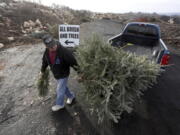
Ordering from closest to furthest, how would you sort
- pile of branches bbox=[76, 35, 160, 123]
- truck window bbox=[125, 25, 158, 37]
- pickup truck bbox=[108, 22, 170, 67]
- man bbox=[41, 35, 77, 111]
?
pile of branches bbox=[76, 35, 160, 123] < man bbox=[41, 35, 77, 111] < pickup truck bbox=[108, 22, 170, 67] < truck window bbox=[125, 25, 158, 37]

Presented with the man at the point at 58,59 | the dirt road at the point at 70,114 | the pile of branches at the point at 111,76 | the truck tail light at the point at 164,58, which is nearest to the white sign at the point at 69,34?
the dirt road at the point at 70,114

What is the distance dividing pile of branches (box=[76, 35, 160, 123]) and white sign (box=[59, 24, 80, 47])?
2.42 meters

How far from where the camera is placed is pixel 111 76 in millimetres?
2062

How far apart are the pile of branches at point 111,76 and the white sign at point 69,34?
7.93ft

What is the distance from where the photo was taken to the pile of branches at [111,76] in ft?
6.63

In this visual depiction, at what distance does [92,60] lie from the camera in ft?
7.32

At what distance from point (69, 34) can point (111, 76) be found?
9.91 feet

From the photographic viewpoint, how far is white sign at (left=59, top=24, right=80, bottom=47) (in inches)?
177

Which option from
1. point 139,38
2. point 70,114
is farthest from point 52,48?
point 139,38

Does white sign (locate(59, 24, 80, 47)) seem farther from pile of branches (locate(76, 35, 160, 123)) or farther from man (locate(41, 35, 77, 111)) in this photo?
pile of branches (locate(76, 35, 160, 123))

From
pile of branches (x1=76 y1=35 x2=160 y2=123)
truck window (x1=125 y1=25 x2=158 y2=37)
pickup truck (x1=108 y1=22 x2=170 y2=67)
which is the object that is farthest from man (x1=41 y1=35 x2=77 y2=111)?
truck window (x1=125 y1=25 x2=158 y2=37)

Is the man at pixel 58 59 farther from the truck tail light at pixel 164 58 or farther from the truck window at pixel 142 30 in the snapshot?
the truck window at pixel 142 30

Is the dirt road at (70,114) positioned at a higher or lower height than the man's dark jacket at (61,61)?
lower

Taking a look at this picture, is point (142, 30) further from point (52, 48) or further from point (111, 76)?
point (52, 48)
